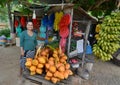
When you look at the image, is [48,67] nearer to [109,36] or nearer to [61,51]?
[61,51]

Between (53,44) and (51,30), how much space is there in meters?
0.74

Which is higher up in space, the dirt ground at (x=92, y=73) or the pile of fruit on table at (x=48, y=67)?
the pile of fruit on table at (x=48, y=67)

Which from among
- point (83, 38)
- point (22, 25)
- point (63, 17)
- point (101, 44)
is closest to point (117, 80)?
point (83, 38)

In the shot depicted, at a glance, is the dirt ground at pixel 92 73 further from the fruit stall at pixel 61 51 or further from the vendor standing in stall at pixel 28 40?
the vendor standing in stall at pixel 28 40

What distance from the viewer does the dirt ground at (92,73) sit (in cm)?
527

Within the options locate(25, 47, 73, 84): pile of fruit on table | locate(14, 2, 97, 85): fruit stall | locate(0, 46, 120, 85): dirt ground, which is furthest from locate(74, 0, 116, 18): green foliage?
locate(0, 46, 120, 85): dirt ground

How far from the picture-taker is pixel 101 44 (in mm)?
2896

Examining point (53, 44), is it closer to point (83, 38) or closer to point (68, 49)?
point (68, 49)

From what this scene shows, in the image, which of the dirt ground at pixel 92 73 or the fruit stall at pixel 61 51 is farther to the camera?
the dirt ground at pixel 92 73

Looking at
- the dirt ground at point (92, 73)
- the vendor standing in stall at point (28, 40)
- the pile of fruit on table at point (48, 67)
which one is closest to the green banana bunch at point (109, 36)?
the pile of fruit on table at point (48, 67)

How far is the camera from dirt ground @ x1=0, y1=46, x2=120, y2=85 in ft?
17.3

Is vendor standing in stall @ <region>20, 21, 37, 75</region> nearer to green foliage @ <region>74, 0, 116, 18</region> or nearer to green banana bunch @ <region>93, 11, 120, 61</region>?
green foliage @ <region>74, 0, 116, 18</region>

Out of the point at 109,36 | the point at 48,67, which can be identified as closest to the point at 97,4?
the point at 109,36

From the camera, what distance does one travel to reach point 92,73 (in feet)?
20.6
